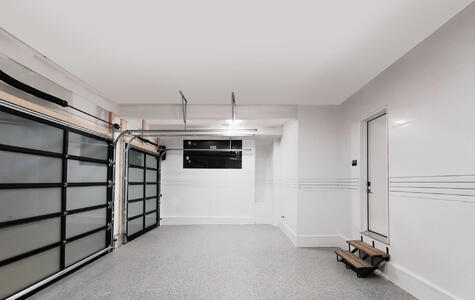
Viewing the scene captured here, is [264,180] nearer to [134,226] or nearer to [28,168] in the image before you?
[134,226]

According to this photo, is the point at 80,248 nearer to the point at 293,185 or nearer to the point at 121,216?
the point at 121,216

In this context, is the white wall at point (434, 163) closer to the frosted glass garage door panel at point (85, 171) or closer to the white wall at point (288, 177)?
→ the white wall at point (288, 177)

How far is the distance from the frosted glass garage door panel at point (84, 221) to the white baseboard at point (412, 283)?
4.47 meters

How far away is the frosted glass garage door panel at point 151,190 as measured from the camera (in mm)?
7211

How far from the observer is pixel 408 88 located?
3482 mm

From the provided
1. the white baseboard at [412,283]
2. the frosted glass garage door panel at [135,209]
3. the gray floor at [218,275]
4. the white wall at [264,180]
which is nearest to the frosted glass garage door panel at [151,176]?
the frosted glass garage door panel at [135,209]

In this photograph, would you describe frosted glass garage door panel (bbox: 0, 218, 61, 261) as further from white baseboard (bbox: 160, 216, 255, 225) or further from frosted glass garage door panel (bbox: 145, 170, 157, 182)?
white baseboard (bbox: 160, 216, 255, 225)

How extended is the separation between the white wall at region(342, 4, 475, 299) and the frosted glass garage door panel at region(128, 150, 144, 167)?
502 centimetres

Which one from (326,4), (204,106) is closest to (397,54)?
(326,4)

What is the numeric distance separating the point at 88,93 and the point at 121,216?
2484 mm

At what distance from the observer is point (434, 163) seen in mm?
2998

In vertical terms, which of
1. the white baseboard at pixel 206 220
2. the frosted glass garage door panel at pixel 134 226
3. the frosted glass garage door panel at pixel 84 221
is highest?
the frosted glass garage door panel at pixel 84 221

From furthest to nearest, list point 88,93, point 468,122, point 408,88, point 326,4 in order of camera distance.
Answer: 1. point 88,93
2. point 408,88
3. point 468,122
4. point 326,4

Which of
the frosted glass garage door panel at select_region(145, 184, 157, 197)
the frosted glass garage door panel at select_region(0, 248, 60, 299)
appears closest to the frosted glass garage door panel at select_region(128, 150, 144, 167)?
the frosted glass garage door panel at select_region(145, 184, 157, 197)
